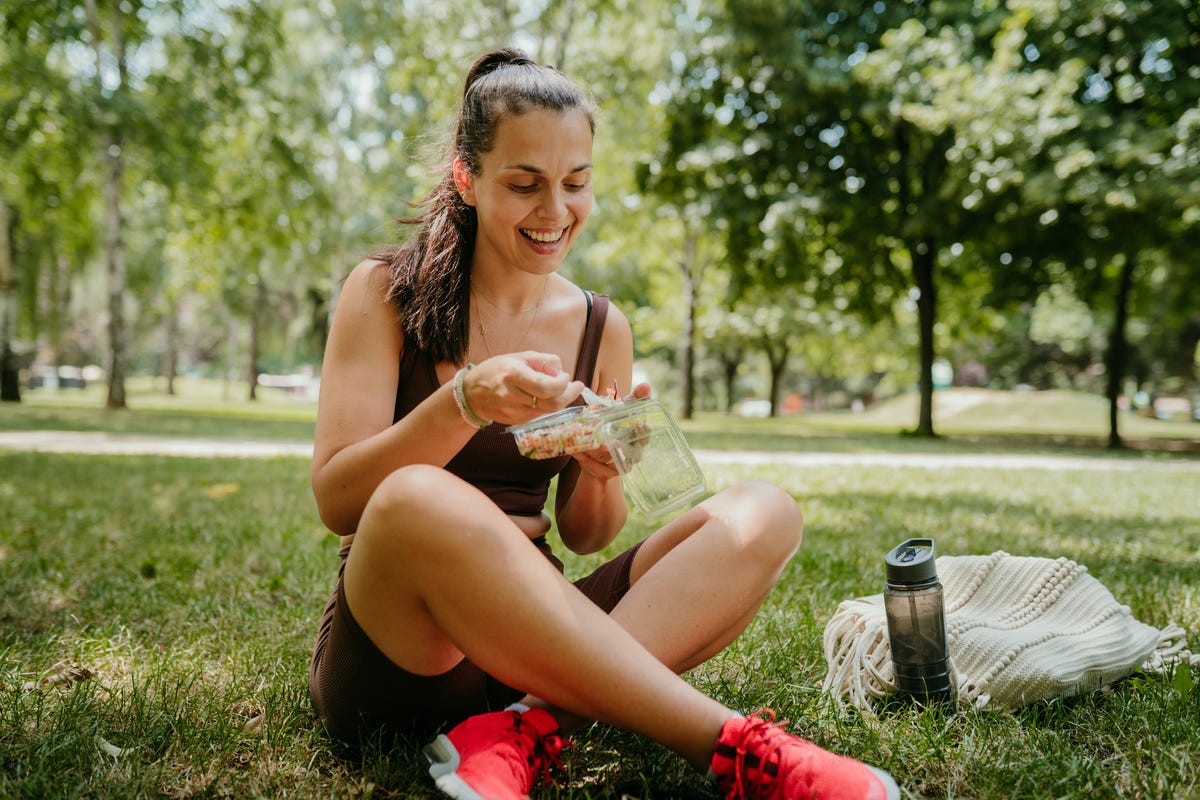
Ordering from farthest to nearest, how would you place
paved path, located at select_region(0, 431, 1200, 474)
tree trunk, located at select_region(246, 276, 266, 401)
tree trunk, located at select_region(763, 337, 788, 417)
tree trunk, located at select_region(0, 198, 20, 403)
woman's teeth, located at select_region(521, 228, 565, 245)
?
tree trunk, located at select_region(763, 337, 788, 417) < tree trunk, located at select_region(246, 276, 266, 401) < tree trunk, located at select_region(0, 198, 20, 403) < paved path, located at select_region(0, 431, 1200, 474) < woman's teeth, located at select_region(521, 228, 565, 245)

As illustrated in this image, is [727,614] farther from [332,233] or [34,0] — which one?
[332,233]

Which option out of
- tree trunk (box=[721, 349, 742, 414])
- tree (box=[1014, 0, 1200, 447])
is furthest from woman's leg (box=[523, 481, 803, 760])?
tree trunk (box=[721, 349, 742, 414])

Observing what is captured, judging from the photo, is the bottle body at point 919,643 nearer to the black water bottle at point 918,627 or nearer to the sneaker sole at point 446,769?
the black water bottle at point 918,627

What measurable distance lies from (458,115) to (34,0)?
14.9 metres

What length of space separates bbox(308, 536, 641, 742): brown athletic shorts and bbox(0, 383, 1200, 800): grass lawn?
7 centimetres

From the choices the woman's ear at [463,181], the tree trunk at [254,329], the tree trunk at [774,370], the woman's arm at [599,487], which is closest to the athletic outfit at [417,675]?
the woman's arm at [599,487]

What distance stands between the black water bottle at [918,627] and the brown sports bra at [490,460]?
2.90 feet

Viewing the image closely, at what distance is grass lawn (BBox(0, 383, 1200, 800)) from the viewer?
5.65 ft

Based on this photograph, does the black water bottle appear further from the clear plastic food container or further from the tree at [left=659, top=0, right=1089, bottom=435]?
the tree at [left=659, top=0, right=1089, bottom=435]

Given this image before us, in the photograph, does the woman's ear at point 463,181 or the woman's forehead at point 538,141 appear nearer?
the woman's forehead at point 538,141

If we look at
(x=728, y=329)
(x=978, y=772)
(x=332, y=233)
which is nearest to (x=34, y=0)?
(x=332, y=233)

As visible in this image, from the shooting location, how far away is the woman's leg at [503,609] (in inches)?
58.1

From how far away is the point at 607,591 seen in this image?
2074 mm

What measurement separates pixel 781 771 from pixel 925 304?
16.2m
